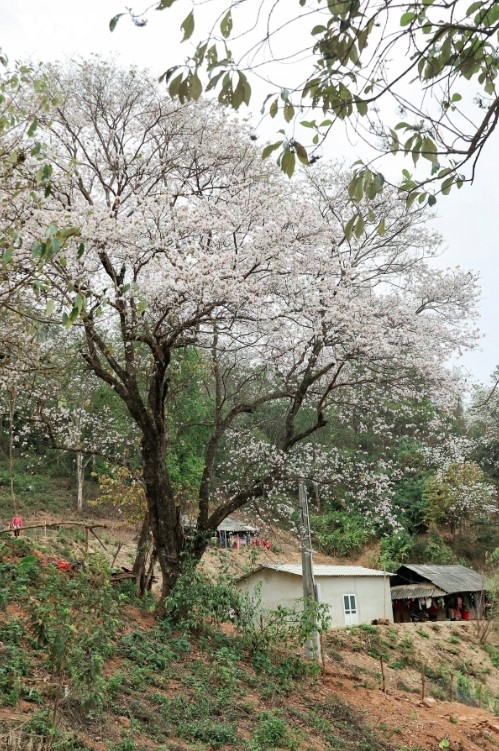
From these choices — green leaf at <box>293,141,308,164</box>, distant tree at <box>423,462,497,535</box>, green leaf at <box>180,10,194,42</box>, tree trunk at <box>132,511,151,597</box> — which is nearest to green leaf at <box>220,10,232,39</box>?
green leaf at <box>180,10,194,42</box>

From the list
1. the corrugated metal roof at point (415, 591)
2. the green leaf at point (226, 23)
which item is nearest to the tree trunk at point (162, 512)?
the green leaf at point (226, 23)

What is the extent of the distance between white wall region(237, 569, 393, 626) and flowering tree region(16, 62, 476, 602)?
8.29 metres

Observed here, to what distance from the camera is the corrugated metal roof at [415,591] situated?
2378 cm

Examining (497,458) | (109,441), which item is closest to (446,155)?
(109,441)

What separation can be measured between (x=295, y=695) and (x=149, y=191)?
7993 mm

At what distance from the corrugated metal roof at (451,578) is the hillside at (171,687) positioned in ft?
29.1

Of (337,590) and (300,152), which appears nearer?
(300,152)

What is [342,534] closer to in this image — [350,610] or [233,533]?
[233,533]

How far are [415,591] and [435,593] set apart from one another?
2.19ft

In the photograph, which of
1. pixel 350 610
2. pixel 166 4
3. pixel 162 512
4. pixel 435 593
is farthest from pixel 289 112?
pixel 435 593

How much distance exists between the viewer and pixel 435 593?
23.8 m

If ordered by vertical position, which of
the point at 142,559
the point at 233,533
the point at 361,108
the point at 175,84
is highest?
the point at 361,108

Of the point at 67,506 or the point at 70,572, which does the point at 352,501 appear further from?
the point at 67,506

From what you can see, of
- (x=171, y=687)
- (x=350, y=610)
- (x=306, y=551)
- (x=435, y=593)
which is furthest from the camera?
(x=435, y=593)
